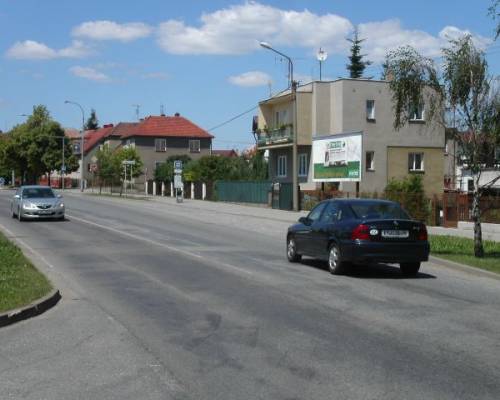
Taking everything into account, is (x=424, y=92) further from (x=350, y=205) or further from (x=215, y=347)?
(x=215, y=347)

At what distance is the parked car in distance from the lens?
46.3 ft

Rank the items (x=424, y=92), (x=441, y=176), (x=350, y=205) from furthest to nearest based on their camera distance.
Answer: (x=441, y=176) < (x=424, y=92) < (x=350, y=205)

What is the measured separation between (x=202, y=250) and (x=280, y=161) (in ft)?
120

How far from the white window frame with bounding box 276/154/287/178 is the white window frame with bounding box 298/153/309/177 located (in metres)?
2.44

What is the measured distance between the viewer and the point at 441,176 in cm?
5003

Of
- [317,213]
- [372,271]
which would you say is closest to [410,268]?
[372,271]

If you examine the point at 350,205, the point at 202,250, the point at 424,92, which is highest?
the point at 424,92

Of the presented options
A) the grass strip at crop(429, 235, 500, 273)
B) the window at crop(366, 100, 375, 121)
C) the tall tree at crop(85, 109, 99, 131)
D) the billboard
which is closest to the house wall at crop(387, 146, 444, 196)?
the window at crop(366, 100, 375, 121)

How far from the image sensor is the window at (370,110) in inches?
1923

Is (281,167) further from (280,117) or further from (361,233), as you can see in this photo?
(361,233)

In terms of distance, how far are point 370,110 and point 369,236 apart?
35936mm

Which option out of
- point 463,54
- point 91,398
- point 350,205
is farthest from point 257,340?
point 463,54

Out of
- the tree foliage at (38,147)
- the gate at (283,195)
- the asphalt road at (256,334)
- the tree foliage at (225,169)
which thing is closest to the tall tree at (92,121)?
the tree foliage at (38,147)

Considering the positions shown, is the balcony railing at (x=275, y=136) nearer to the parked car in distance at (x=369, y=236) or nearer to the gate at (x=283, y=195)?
the gate at (x=283, y=195)
